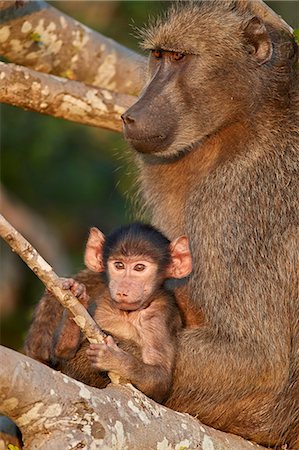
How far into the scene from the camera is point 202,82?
581cm

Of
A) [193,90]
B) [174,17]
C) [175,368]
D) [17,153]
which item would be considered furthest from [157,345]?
[17,153]

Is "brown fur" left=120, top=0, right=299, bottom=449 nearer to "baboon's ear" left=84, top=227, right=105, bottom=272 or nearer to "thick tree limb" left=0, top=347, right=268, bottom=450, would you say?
"baboon's ear" left=84, top=227, right=105, bottom=272

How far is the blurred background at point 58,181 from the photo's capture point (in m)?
12.4

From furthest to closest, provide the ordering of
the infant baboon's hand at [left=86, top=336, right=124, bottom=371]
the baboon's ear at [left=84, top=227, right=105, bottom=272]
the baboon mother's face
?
the baboon mother's face, the baboon's ear at [left=84, top=227, right=105, bottom=272], the infant baboon's hand at [left=86, top=336, right=124, bottom=371]

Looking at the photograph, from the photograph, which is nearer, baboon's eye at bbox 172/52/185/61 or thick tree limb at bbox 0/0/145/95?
baboon's eye at bbox 172/52/185/61

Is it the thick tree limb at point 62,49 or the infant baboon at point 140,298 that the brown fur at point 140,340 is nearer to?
the infant baboon at point 140,298

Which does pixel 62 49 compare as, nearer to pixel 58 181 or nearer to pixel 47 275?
pixel 47 275

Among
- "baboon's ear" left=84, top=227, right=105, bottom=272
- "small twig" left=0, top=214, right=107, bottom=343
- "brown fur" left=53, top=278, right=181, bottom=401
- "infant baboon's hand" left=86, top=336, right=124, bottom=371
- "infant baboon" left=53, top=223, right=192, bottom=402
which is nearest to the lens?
"small twig" left=0, top=214, right=107, bottom=343

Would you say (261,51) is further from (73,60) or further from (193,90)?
(73,60)

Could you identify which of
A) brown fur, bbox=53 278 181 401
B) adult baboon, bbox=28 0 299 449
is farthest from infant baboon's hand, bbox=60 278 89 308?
adult baboon, bbox=28 0 299 449

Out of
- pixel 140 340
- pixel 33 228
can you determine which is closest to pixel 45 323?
pixel 140 340

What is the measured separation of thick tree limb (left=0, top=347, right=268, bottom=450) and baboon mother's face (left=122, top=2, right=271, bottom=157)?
1.60 meters

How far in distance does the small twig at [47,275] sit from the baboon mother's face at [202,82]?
4.35 feet

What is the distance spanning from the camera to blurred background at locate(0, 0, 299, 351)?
1237 centimetres
